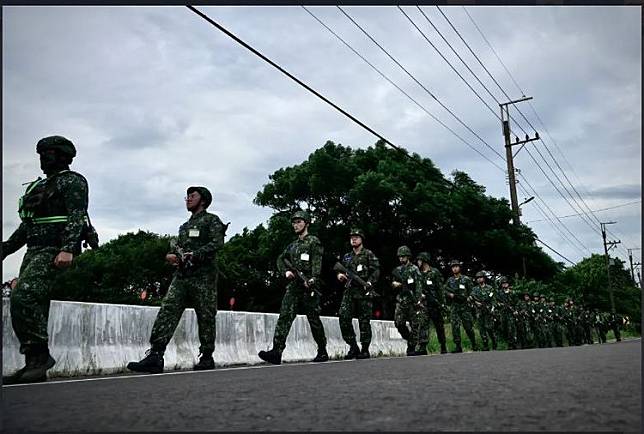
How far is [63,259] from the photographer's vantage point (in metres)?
5.54

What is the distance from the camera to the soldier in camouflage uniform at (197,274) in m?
6.94

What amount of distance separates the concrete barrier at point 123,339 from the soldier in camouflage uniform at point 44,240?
1.87ft

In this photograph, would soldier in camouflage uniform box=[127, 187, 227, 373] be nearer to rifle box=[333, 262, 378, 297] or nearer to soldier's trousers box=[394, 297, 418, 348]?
rifle box=[333, 262, 378, 297]

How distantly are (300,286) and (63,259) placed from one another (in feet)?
12.4

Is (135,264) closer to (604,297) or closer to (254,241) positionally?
(254,241)

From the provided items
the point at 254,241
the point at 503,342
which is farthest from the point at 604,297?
the point at 503,342

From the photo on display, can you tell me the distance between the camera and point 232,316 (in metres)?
9.25

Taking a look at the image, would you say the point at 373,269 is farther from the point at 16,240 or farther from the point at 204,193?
the point at 16,240

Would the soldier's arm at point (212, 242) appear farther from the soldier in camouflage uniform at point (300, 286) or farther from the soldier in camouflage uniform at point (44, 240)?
the soldier in camouflage uniform at point (300, 286)

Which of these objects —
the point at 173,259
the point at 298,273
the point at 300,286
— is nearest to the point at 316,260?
the point at 298,273

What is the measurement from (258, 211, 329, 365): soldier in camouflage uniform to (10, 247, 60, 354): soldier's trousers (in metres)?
3.42

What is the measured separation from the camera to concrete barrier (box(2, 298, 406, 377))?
6383 millimetres

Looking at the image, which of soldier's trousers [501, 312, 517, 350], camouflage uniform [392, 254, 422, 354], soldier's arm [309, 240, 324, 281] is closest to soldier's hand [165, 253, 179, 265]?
soldier's arm [309, 240, 324, 281]

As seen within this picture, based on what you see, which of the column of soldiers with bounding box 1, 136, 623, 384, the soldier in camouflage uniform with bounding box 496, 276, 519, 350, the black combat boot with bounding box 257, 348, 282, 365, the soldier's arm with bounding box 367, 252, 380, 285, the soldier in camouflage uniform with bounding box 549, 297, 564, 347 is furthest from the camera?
the soldier in camouflage uniform with bounding box 549, 297, 564, 347
